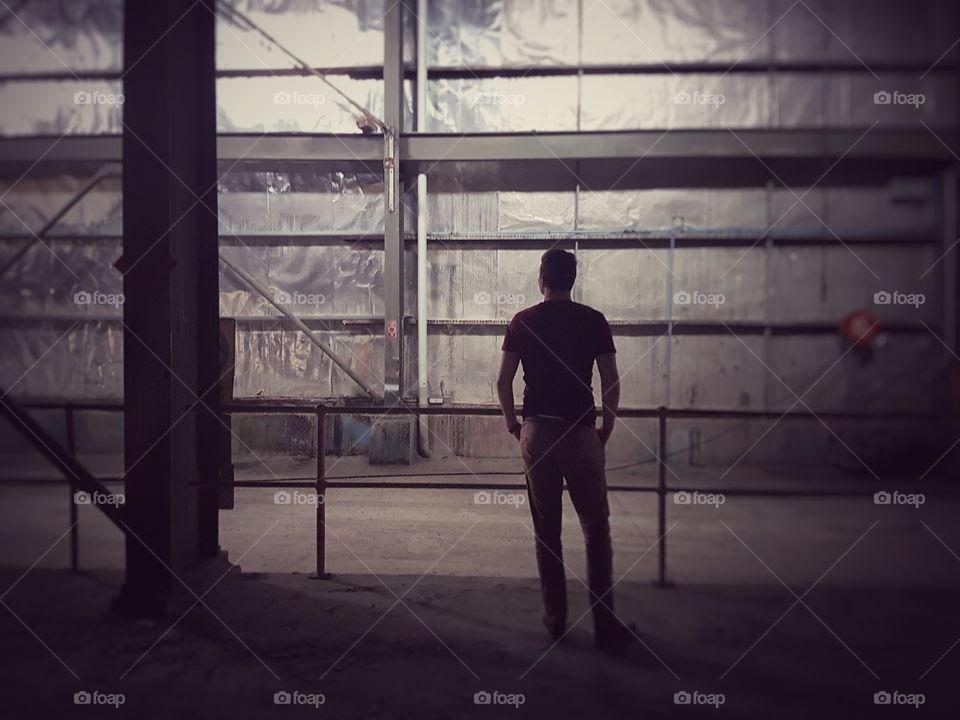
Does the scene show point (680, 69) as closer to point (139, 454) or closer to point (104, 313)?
point (139, 454)

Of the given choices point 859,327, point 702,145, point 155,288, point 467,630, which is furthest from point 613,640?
point 859,327

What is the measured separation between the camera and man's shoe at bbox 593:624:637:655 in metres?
2.91

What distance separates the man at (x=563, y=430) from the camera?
2.87 m

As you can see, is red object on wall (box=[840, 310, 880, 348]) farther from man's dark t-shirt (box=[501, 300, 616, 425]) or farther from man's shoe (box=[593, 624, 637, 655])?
man's shoe (box=[593, 624, 637, 655])

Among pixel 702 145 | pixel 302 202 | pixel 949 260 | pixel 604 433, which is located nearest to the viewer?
pixel 604 433

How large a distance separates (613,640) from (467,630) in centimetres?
73

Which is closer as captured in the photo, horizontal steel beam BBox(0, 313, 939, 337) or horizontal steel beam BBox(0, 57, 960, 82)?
horizontal steel beam BBox(0, 57, 960, 82)

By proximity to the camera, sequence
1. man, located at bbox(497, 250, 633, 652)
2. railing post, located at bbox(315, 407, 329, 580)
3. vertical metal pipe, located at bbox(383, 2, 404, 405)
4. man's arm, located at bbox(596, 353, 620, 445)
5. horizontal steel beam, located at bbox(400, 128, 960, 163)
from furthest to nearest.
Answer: vertical metal pipe, located at bbox(383, 2, 404, 405) < horizontal steel beam, located at bbox(400, 128, 960, 163) < railing post, located at bbox(315, 407, 329, 580) < man's arm, located at bbox(596, 353, 620, 445) < man, located at bbox(497, 250, 633, 652)

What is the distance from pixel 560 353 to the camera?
2918 millimetres

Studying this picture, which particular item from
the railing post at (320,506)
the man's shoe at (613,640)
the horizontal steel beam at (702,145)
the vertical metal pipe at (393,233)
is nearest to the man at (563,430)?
the man's shoe at (613,640)

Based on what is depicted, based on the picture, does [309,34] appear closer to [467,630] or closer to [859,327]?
[467,630]

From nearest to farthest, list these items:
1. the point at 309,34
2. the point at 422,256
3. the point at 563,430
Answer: the point at 563,430, the point at 422,256, the point at 309,34

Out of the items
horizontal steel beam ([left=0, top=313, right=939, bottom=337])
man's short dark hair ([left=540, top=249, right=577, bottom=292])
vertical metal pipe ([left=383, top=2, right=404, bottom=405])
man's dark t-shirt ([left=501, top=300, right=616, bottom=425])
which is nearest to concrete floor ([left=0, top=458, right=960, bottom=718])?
man's dark t-shirt ([left=501, top=300, right=616, bottom=425])

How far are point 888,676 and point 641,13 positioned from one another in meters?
8.18
